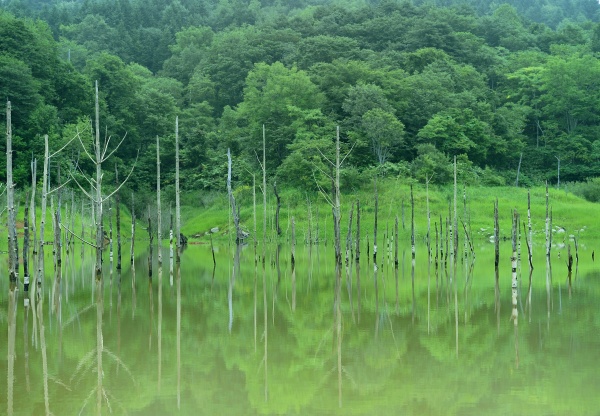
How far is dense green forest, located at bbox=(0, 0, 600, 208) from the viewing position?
7381cm

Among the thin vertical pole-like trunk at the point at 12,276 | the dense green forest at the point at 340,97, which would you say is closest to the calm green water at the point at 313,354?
the thin vertical pole-like trunk at the point at 12,276

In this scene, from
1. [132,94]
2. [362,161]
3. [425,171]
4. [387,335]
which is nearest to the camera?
[387,335]

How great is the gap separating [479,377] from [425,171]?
56.6m

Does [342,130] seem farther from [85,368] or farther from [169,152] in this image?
[85,368]

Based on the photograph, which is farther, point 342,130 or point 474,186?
point 342,130

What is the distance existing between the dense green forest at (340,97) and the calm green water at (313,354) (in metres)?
37.2

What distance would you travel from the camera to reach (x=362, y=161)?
249 ft

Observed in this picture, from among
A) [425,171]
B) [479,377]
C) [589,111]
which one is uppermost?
[589,111]

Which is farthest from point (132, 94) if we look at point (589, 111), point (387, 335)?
point (387, 335)

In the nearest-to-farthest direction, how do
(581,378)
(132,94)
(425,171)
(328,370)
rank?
(581,378), (328,370), (425,171), (132,94)

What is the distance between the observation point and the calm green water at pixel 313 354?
45.2ft

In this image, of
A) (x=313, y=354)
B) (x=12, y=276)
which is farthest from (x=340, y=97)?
(x=313, y=354)

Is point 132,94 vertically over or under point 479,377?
over

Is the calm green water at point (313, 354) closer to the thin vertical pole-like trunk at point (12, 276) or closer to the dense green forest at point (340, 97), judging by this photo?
the thin vertical pole-like trunk at point (12, 276)
